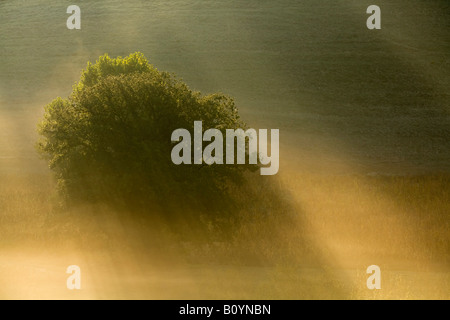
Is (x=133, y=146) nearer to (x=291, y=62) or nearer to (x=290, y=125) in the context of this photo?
(x=290, y=125)

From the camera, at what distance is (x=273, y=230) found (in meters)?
28.9

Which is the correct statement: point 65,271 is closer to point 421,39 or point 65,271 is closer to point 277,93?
point 277,93

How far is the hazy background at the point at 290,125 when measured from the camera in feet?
72.4

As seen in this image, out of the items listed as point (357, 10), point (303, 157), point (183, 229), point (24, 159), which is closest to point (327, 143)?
point (303, 157)

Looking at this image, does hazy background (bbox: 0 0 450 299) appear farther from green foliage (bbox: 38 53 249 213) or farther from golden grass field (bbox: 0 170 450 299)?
green foliage (bbox: 38 53 249 213)

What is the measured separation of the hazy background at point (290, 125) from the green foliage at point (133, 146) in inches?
63.2

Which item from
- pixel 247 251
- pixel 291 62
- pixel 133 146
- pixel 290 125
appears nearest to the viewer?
pixel 133 146

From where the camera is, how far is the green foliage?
22.6 meters

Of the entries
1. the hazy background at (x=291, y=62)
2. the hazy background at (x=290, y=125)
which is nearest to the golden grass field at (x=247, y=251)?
the hazy background at (x=290, y=125)

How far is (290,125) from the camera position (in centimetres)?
6169

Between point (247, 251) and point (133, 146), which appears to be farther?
point (247, 251)

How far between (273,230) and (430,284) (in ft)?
29.6

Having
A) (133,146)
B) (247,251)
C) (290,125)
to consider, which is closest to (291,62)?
(290,125)

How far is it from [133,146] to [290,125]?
4035cm
